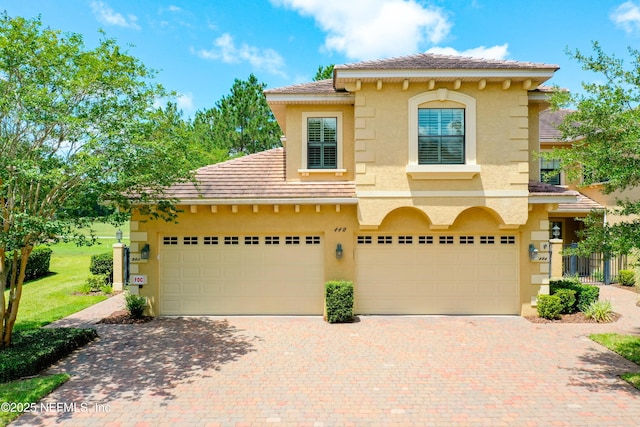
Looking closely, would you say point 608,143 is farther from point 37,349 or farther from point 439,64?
point 37,349

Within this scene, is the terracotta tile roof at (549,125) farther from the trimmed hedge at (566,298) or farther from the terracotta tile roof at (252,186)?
the terracotta tile roof at (252,186)

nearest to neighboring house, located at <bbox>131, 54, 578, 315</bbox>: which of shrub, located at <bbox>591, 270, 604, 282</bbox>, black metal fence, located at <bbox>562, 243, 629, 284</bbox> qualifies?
black metal fence, located at <bbox>562, 243, 629, 284</bbox>

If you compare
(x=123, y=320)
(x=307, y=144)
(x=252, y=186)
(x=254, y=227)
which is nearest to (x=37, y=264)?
(x=123, y=320)

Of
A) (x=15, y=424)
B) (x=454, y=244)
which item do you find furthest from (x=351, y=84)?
(x=15, y=424)

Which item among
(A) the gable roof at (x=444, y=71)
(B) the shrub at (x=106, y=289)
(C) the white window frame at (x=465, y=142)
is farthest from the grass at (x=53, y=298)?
(C) the white window frame at (x=465, y=142)

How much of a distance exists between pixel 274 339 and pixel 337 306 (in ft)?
6.87

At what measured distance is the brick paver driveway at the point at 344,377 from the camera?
558 centimetres

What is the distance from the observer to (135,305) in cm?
1066

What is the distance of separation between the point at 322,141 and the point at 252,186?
2585mm

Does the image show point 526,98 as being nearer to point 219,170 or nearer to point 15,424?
point 219,170

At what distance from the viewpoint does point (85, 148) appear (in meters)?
7.56

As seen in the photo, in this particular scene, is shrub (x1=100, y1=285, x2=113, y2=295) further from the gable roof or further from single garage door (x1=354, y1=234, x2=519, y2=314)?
the gable roof

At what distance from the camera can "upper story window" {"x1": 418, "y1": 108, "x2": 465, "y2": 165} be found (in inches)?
412

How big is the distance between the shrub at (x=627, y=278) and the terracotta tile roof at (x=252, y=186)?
13672 millimetres
